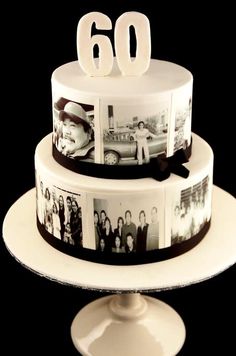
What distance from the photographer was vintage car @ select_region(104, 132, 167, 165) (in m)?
3.03

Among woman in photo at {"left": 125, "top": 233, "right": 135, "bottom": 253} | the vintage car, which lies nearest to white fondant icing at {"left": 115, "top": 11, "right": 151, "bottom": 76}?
the vintage car

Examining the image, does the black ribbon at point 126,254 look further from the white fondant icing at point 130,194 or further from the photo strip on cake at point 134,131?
the photo strip on cake at point 134,131

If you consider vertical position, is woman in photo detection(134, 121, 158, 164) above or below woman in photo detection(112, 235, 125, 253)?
above

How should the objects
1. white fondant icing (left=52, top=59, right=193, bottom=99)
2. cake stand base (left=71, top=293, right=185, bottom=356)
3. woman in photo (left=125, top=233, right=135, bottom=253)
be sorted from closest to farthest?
1. white fondant icing (left=52, top=59, right=193, bottom=99)
2. woman in photo (left=125, top=233, right=135, bottom=253)
3. cake stand base (left=71, top=293, right=185, bottom=356)

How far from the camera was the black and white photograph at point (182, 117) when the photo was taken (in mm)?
3079

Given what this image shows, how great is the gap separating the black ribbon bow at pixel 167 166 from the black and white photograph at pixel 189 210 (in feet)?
0.28

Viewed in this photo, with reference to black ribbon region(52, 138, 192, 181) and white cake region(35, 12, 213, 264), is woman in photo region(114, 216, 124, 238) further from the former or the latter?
black ribbon region(52, 138, 192, 181)

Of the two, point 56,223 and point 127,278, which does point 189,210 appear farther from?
point 56,223

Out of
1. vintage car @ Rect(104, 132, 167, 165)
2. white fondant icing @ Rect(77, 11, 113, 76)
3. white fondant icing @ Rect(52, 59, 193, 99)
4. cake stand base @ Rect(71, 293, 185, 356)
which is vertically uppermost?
white fondant icing @ Rect(77, 11, 113, 76)

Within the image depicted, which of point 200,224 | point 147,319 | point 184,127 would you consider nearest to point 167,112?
point 184,127

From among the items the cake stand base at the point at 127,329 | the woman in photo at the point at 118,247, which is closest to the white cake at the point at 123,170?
the woman in photo at the point at 118,247

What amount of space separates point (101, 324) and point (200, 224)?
0.85 meters

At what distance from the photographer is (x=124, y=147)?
10.00 ft

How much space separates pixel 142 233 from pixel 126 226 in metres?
0.08
